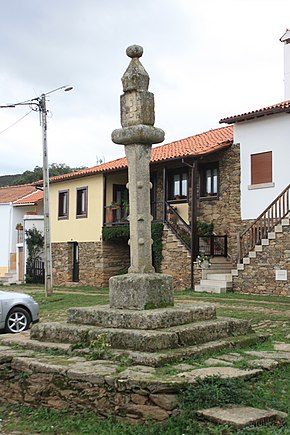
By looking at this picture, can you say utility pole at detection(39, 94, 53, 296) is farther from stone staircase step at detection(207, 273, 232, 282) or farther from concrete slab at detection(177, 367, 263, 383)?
concrete slab at detection(177, 367, 263, 383)

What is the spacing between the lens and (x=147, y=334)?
675 cm

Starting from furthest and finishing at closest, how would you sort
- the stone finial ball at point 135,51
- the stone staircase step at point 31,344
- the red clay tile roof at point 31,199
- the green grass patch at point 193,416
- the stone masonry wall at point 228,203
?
the red clay tile roof at point 31,199 < the stone masonry wall at point 228,203 < the stone finial ball at point 135,51 < the stone staircase step at point 31,344 < the green grass patch at point 193,416

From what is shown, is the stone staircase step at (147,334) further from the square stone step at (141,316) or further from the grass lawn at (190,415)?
the grass lawn at (190,415)

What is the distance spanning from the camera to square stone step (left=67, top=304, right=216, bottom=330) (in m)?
7.15

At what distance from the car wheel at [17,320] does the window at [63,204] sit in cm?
1673

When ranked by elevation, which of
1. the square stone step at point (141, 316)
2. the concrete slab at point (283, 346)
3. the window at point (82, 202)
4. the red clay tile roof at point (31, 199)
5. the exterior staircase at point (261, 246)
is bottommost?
the concrete slab at point (283, 346)

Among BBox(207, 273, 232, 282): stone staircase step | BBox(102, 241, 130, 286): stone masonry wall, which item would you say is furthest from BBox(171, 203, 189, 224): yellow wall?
BBox(102, 241, 130, 286): stone masonry wall

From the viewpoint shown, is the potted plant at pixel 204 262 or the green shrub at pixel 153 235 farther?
the green shrub at pixel 153 235

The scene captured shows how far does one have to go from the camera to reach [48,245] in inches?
826

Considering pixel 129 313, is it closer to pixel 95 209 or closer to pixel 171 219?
pixel 171 219

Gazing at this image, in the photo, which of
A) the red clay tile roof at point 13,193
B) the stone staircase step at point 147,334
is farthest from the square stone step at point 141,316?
the red clay tile roof at point 13,193

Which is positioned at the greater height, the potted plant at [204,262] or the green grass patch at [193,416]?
the potted plant at [204,262]

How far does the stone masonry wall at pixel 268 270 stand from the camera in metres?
18.2

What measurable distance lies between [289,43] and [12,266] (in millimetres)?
19362
